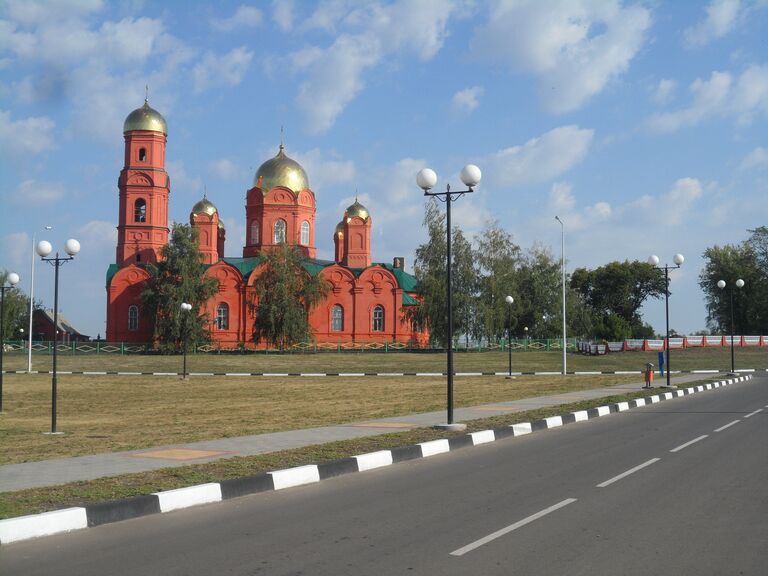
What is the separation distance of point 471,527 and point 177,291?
55.6 m

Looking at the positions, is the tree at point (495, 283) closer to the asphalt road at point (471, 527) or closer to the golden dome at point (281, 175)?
the golden dome at point (281, 175)

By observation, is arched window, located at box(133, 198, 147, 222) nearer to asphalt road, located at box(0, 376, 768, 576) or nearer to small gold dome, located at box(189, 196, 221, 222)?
small gold dome, located at box(189, 196, 221, 222)

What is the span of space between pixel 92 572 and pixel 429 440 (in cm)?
776

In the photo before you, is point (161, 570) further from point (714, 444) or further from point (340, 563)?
point (714, 444)

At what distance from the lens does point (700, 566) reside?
5.73 metres

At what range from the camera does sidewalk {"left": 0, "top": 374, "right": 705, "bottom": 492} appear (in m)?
9.30

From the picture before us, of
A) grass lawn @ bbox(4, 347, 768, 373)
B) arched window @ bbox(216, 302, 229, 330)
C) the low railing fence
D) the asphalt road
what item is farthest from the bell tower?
the asphalt road

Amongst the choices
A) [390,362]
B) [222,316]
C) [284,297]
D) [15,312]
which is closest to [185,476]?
[390,362]

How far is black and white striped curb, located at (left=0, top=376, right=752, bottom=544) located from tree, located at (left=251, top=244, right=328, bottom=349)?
4806cm

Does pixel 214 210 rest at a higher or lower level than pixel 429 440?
higher

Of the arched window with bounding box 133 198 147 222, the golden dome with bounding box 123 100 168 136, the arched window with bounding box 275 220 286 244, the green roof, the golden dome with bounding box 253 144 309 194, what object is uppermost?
the golden dome with bounding box 123 100 168 136

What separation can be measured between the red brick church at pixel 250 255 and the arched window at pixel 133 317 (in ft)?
0.26

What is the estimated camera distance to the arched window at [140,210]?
6400cm

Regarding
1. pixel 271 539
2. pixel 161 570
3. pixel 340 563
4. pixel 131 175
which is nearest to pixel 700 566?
pixel 340 563
